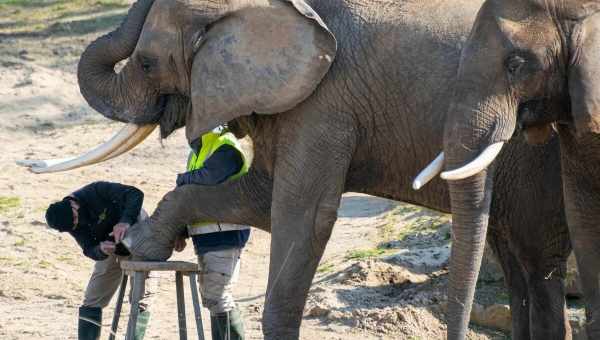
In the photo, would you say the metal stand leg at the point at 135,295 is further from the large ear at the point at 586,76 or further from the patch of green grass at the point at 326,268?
the patch of green grass at the point at 326,268

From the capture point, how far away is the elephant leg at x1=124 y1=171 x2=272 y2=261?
8195 mm

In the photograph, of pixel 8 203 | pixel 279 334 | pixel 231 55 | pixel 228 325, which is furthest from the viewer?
pixel 8 203

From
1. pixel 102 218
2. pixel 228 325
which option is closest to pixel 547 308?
pixel 228 325

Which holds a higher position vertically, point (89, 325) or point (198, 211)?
point (198, 211)

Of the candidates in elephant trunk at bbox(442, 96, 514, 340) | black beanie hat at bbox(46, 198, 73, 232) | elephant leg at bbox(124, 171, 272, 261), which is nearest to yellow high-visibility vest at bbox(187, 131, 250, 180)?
elephant leg at bbox(124, 171, 272, 261)

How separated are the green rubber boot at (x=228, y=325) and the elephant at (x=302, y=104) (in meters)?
0.49

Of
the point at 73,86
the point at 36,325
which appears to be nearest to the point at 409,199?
the point at 36,325

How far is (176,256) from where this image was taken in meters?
12.0

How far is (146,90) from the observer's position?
809 cm

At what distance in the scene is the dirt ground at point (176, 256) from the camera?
9859mm

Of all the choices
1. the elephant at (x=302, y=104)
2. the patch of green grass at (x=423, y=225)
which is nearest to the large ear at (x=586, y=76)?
the elephant at (x=302, y=104)

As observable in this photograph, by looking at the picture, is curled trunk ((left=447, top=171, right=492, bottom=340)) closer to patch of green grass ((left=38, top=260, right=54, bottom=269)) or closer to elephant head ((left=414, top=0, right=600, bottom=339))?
elephant head ((left=414, top=0, right=600, bottom=339))

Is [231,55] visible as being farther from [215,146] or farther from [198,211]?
[198,211]

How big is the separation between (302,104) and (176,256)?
4.38m
